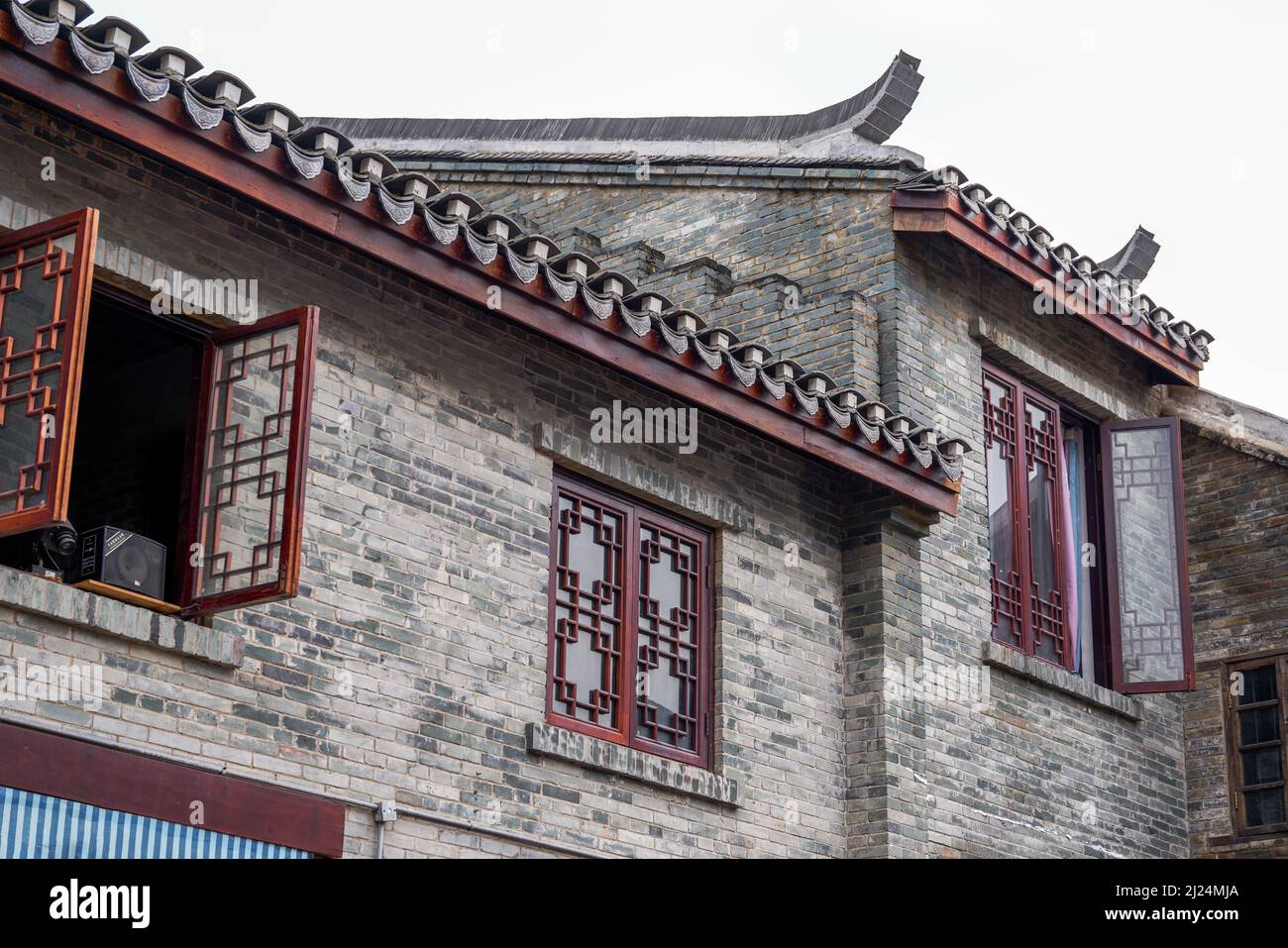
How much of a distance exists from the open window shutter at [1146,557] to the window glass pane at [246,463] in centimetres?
735

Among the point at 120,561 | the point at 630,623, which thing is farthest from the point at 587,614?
the point at 120,561

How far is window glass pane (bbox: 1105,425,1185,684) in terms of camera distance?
45.2 ft

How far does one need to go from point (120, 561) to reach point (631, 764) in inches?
124

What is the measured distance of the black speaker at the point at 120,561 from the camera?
27.3 feet

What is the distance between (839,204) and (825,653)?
11.7 ft

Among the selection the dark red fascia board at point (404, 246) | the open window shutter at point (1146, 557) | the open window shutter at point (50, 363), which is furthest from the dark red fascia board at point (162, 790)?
the open window shutter at point (1146, 557)

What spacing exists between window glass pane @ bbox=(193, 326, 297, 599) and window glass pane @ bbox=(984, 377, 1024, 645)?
234 inches

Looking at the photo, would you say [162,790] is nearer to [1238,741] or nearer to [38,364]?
[38,364]

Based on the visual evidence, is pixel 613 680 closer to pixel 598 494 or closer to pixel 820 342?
pixel 598 494

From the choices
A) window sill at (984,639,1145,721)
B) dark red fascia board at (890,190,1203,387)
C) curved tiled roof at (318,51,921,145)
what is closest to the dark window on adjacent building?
window sill at (984,639,1145,721)

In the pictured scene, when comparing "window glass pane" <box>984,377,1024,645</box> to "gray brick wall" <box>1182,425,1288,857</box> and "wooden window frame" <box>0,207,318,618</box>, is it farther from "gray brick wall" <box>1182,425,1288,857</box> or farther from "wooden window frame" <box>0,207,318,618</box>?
"wooden window frame" <box>0,207,318,618</box>

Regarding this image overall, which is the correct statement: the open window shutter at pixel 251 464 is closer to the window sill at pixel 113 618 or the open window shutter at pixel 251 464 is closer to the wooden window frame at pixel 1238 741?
the window sill at pixel 113 618

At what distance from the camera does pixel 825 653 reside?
1179 cm
